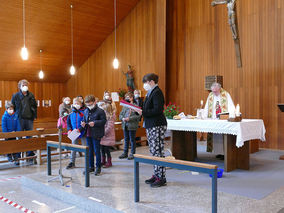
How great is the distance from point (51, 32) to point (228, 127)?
27.5 feet

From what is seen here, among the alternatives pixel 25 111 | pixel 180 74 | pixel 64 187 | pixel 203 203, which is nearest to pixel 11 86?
pixel 25 111

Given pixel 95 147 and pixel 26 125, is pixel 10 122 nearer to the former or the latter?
pixel 26 125

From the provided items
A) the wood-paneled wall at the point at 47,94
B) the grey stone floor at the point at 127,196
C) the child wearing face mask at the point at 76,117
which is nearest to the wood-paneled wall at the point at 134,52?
the wood-paneled wall at the point at 47,94

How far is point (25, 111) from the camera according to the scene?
673 cm

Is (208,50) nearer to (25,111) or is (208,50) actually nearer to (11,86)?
(25,111)

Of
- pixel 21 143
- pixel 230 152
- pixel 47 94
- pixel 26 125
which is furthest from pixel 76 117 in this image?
pixel 47 94

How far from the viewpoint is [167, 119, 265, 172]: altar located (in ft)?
16.3

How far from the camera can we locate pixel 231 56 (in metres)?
8.72

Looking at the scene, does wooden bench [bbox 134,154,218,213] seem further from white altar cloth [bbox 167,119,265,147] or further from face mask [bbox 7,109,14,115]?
face mask [bbox 7,109,14,115]

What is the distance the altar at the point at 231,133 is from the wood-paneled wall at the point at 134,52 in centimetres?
422

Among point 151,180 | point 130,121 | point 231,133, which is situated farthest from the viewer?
point 130,121

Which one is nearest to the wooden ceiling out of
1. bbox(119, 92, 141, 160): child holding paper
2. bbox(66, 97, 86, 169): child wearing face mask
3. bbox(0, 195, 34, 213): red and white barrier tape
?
bbox(119, 92, 141, 160): child holding paper

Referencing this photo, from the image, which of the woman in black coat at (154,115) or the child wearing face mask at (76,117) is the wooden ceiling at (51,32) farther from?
the woman in black coat at (154,115)

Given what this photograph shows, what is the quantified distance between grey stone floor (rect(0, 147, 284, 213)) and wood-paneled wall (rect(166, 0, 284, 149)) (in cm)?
424
